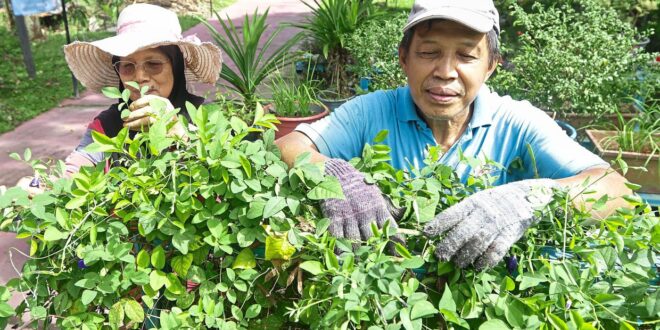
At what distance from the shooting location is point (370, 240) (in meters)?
0.98

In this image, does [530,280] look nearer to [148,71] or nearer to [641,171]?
[148,71]

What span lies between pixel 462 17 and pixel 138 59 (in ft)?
3.98

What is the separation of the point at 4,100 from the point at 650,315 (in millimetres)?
6804

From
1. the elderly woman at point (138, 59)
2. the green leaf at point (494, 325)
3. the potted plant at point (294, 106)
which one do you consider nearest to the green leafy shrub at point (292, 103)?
the potted plant at point (294, 106)

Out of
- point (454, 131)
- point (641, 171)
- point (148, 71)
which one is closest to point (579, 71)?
point (641, 171)

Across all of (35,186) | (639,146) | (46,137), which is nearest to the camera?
(35,186)

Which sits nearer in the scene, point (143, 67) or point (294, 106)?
point (143, 67)

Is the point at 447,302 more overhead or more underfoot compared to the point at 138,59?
more underfoot

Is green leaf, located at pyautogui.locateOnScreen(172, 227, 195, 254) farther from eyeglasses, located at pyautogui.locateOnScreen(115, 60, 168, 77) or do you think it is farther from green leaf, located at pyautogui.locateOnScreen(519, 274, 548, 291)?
eyeglasses, located at pyautogui.locateOnScreen(115, 60, 168, 77)

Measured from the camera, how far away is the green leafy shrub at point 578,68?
3.15 meters

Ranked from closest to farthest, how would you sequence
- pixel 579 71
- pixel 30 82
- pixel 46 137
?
pixel 579 71 < pixel 46 137 < pixel 30 82

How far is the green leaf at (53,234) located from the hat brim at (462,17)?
3.65 feet

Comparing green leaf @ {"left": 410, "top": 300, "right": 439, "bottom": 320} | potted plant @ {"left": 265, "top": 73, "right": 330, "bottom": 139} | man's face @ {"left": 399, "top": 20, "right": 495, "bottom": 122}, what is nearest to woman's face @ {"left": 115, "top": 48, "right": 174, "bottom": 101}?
man's face @ {"left": 399, "top": 20, "right": 495, "bottom": 122}

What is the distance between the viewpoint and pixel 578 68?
3.17 m
